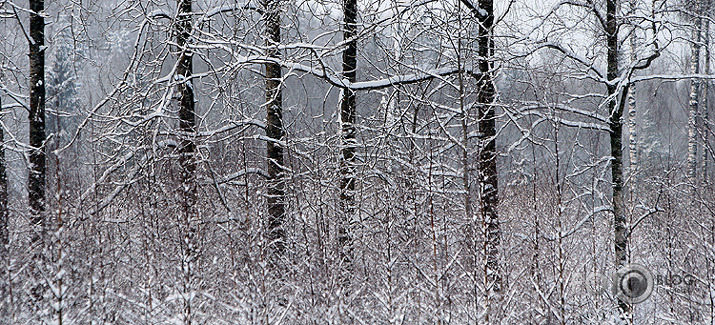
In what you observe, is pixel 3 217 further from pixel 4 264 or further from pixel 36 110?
pixel 36 110

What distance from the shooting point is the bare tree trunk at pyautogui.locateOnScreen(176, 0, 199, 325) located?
5.41m

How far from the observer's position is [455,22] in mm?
6617

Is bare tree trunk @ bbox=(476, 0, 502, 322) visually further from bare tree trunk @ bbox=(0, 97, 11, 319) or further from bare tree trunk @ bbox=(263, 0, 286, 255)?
bare tree trunk @ bbox=(0, 97, 11, 319)

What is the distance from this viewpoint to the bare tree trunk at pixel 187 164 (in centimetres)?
541

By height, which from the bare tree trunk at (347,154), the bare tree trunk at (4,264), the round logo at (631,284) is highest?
the bare tree trunk at (347,154)

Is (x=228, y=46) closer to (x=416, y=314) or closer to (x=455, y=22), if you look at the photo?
(x=455, y=22)

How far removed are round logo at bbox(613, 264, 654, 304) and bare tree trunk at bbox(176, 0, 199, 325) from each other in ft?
17.2

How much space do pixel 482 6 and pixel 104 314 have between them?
6197mm

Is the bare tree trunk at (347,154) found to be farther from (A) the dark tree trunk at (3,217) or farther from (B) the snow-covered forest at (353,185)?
(A) the dark tree trunk at (3,217)

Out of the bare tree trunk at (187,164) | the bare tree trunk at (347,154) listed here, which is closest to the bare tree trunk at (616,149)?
the bare tree trunk at (347,154)

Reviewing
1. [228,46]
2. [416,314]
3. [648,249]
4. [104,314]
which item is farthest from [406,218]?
[648,249]

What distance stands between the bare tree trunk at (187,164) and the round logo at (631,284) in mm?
5229

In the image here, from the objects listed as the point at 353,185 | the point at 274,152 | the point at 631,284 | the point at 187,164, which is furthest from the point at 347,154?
the point at 631,284

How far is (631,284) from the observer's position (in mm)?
6848
